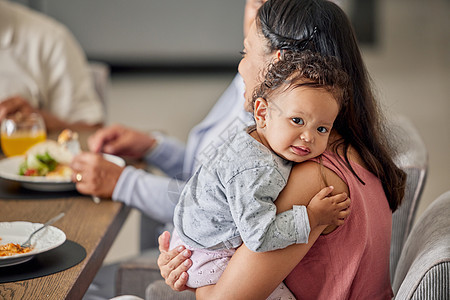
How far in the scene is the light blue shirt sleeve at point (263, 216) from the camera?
917 millimetres

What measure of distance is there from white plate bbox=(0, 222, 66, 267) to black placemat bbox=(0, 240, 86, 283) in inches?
0.5

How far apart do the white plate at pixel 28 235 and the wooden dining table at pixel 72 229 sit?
0.05 m

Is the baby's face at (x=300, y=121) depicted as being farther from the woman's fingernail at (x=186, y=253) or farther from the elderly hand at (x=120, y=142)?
the elderly hand at (x=120, y=142)

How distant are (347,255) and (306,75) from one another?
1.04 ft

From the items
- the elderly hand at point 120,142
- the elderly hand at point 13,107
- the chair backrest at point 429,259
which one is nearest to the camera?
the chair backrest at point 429,259

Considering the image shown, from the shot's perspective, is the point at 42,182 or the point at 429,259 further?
the point at 42,182

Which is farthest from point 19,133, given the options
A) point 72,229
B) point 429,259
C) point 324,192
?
point 429,259

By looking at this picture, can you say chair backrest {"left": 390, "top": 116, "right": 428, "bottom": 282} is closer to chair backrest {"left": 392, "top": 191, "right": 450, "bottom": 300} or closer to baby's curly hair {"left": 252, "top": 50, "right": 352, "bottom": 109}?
chair backrest {"left": 392, "top": 191, "right": 450, "bottom": 300}

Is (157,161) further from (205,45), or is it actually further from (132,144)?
(205,45)

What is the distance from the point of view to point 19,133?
1770 mm

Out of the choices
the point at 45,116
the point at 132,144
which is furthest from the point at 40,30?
the point at 132,144

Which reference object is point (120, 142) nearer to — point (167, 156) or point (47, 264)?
point (167, 156)

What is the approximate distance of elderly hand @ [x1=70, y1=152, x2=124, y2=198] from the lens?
149 cm

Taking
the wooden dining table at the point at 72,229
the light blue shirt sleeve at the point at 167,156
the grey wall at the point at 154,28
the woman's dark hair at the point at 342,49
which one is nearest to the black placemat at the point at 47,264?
the wooden dining table at the point at 72,229
